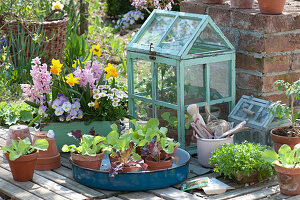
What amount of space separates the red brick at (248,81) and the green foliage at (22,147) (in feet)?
5.93

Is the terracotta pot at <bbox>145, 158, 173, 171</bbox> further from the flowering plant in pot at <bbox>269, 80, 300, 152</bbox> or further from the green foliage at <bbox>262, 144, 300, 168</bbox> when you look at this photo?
the flowering plant in pot at <bbox>269, 80, 300, 152</bbox>

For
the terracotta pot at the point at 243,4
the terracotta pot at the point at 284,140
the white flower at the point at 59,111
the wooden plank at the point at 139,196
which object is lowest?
the wooden plank at the point at 139,196

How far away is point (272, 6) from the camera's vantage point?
441cm

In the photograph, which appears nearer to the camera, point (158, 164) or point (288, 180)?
point (288, 180)

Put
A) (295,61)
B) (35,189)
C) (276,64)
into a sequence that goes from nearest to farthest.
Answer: (35,189), (276,64), (295,61)

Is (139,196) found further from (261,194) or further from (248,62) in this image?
(248,62)

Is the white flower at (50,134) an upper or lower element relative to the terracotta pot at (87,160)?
upper

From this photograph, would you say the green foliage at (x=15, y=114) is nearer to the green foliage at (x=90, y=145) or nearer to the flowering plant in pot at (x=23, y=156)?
the flowering plant in pot at (x=23, y=156)

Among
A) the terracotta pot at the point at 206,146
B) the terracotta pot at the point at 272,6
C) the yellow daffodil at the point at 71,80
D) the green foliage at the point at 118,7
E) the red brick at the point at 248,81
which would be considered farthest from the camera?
the green foliage at the point at 118,7

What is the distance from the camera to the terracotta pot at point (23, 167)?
3.68 m

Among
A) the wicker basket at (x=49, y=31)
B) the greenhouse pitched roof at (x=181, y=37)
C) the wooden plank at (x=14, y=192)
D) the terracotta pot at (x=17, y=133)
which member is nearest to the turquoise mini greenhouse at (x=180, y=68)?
the greenhouse pitched roof at (x=181, y=37)

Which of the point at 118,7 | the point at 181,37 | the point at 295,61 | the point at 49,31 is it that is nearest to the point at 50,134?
the point at 181,37

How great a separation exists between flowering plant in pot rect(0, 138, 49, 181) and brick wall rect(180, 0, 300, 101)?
5.97 feet

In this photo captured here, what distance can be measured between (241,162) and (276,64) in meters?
1.21
